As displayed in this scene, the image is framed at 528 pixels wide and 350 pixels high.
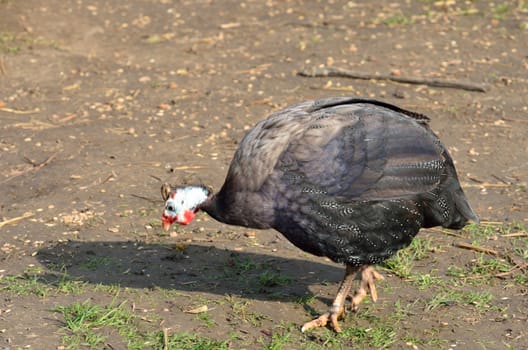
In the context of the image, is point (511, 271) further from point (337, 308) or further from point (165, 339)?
point (165, 339)

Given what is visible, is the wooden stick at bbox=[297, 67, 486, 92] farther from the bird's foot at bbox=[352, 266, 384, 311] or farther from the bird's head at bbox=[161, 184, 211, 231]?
the bird's head at bbox=[161, 184, 211, 231]

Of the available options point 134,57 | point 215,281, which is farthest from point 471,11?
point 215,281

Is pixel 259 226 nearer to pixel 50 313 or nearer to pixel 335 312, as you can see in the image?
pixel 335 312

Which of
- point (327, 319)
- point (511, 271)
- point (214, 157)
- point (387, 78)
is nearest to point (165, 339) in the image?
point (327, 319)

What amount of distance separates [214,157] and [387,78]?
80.3 inches

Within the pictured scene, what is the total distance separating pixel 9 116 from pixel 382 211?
4062 millimetres

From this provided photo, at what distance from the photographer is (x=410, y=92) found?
7523mm

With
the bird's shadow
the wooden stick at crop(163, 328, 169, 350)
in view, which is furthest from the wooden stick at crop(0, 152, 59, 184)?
the wooden stick at crop(163, 328, 169, 350)

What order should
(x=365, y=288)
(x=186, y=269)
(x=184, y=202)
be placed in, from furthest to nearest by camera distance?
(x=186, y=269)
(x=365, y=288)
(x=184, y=202)

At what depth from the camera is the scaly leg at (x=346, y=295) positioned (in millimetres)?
4434

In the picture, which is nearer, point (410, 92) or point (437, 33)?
point (410, 92)

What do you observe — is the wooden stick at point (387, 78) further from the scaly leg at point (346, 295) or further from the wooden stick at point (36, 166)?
the scaly leg at point (346, 295)

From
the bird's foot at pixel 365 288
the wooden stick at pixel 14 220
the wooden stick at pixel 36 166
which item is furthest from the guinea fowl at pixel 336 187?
the wooden stick at pixel 36 166

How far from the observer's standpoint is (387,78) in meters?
7.77
